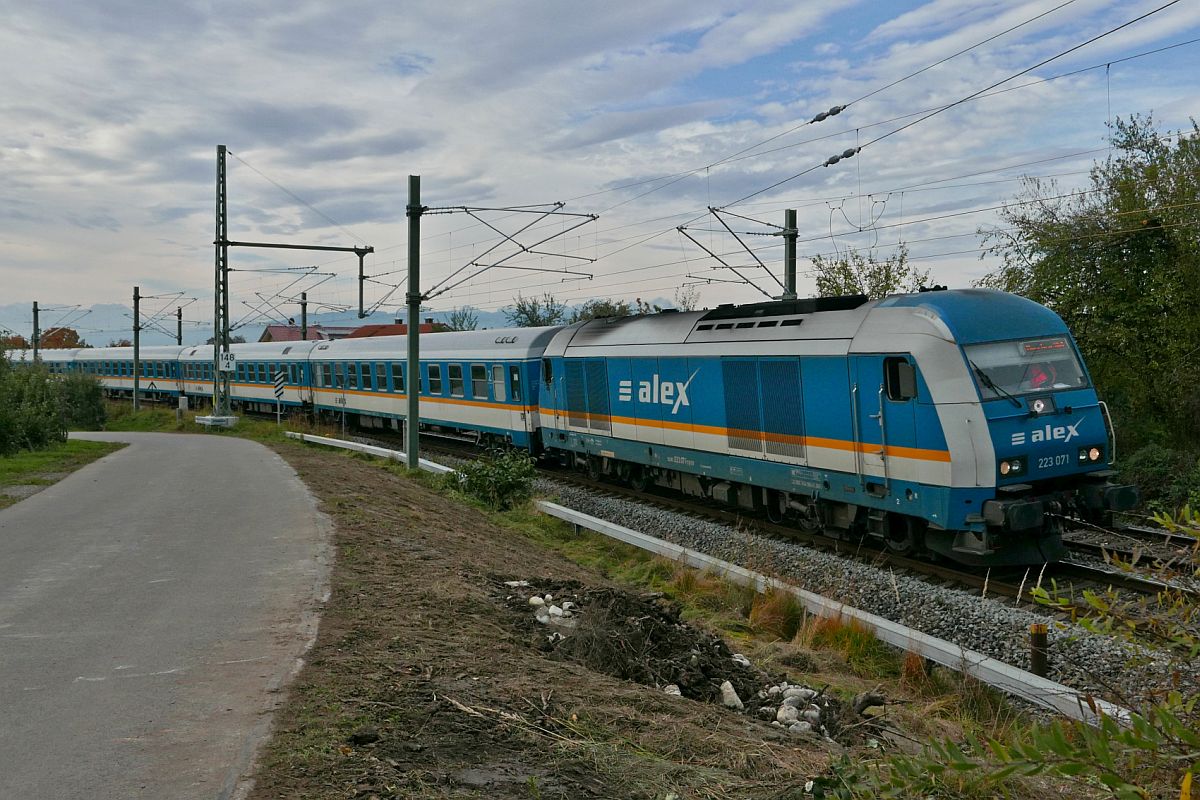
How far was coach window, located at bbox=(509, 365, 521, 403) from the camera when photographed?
23156 millimetres

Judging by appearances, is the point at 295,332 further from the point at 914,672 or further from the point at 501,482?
the point at 914,672

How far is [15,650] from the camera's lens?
24.0ft

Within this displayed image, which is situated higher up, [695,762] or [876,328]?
[876,328]

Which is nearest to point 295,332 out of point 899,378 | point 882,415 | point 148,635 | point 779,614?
point 882,415

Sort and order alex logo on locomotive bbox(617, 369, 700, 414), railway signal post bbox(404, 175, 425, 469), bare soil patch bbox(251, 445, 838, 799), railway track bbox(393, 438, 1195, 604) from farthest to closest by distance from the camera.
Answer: railway signal post bbox(404, 175, 425, 469), alex logo on locomotive bbox(617, 369, 700, 414), railway track bbox(393, 438, 1195, 604), bare soil patch bbox(251, 445, 838, 799)

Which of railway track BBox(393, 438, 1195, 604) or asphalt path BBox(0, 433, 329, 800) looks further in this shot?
railway track BBox(393, 438, 1195, 604)

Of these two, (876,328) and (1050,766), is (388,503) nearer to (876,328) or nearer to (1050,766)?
(876,328)

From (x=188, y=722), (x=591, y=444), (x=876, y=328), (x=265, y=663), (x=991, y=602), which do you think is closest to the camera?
(x=188, y=722)

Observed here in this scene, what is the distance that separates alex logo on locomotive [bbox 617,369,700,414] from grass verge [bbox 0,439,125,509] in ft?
33.8

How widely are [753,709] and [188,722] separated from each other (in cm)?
Result: 369

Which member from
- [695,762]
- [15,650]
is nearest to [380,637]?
[15,650]

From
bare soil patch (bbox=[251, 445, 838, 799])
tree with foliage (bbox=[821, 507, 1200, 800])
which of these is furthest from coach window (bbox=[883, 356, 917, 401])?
tree with foliage (bbox=[821, 507, 1200, 800])

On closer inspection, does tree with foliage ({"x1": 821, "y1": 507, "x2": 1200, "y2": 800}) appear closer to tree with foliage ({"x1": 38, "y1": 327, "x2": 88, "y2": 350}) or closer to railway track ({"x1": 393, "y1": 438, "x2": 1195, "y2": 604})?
railway track ({"x1": 393, "y1": 438, "x2": 1195, "y2": 604})

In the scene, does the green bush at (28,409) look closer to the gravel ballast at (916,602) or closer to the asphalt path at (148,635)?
the asphalt path at (148,635)
